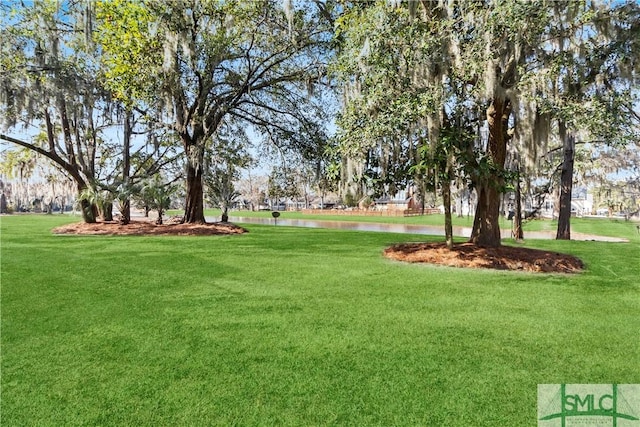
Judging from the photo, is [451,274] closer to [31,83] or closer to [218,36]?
[218,36]

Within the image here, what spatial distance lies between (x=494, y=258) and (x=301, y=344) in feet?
17.9

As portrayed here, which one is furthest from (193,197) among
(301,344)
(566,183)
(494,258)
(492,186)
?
(566,183)

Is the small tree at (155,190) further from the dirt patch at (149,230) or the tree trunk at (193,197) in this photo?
the dirt patch at (149,230)

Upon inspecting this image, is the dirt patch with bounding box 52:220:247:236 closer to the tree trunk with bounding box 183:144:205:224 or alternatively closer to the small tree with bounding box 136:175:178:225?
the tree trunk with bounding box 183:144:205:224

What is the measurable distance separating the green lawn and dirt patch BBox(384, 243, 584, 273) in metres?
0.60

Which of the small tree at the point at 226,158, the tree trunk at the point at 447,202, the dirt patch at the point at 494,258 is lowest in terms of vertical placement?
the dirt patch at the point at 494,258

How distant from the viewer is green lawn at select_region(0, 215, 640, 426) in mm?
2365

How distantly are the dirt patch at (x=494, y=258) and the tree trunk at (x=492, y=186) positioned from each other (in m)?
0.34

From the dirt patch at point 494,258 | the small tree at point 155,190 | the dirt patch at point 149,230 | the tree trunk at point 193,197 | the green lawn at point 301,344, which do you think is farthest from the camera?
the tree trunk at point 193,197

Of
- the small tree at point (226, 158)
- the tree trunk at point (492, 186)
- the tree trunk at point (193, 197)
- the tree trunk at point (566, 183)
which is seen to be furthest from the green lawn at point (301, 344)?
the small tree at point (226, 158)

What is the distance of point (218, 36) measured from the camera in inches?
432

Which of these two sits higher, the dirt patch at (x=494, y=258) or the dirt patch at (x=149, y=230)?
the dirt patch at (x=149, y=230)

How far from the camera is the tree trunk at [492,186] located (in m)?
7.91

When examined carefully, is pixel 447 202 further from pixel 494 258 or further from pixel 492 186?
pixel 494 258
